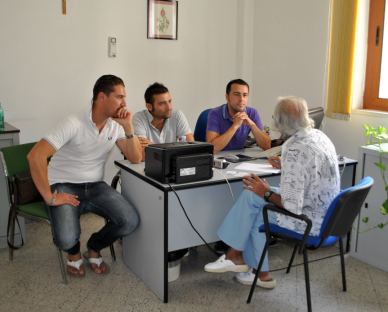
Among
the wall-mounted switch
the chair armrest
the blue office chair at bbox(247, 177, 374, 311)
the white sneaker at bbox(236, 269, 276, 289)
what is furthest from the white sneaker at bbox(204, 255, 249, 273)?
the wall-mounted switch

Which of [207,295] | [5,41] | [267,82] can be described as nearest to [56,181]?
[207,295]

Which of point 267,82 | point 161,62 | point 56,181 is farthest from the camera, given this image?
point 267,82

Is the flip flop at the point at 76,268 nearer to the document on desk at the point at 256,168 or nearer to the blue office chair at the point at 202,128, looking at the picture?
the document on desk at the point at 256,168

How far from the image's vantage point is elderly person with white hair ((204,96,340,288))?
2.20m

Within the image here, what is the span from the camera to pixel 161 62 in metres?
4.37

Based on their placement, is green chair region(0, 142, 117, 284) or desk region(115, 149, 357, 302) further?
green chair region(0, 142, 117, 284)

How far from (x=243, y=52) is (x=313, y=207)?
9.12 ft

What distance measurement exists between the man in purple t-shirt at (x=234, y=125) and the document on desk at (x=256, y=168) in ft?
1.44

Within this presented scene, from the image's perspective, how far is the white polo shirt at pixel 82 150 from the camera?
2781mm

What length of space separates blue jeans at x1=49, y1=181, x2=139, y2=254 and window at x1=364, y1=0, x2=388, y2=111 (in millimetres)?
2251

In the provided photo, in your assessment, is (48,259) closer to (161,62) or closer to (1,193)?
(1,193)

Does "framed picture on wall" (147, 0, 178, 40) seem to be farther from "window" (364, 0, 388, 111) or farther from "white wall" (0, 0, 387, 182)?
"window" (364, 0, 388, 111)

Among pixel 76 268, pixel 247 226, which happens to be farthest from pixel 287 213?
pixel 76 268

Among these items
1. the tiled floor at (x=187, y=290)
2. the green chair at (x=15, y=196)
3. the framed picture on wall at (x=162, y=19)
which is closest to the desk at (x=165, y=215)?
the tiled floor at (x=187, y=290)
